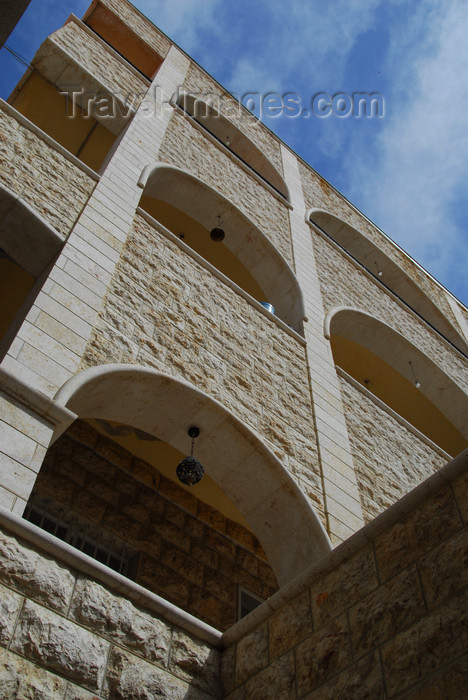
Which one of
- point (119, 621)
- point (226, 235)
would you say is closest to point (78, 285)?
point (119, 621)

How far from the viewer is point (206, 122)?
13.2 m

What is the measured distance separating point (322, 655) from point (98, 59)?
9.85 metres

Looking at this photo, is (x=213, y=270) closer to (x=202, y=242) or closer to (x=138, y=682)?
(x=202, y=242)

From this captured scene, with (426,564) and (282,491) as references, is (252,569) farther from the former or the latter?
(426,564)

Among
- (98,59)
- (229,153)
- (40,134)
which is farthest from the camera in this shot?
(229,153)

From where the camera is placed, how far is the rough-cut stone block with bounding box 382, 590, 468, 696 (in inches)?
113

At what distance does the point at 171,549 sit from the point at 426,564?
3.86m

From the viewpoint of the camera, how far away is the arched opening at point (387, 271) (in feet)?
45.5

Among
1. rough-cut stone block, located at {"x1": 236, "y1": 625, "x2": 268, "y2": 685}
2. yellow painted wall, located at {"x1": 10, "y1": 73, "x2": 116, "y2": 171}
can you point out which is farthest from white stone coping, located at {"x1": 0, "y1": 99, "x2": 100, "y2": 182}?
rough-cut stone block, located at {"x1": 236, "y1": 625, "x2": 268, "y2": 685}

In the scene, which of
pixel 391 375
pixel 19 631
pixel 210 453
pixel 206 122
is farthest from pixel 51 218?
pixel 206 122

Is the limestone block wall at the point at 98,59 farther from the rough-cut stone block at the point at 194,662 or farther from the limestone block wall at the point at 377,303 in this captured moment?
the rough-cut stone block at the point at 194,662

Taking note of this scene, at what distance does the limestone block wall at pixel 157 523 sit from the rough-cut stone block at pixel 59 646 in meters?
2.84

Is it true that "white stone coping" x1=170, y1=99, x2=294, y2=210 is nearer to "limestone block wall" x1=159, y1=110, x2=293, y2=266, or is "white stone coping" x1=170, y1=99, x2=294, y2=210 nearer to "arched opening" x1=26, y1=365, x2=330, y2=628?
"limestone block wall" x1=159, y1=110, x2=293, y2=266

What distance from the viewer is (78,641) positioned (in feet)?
10.7
